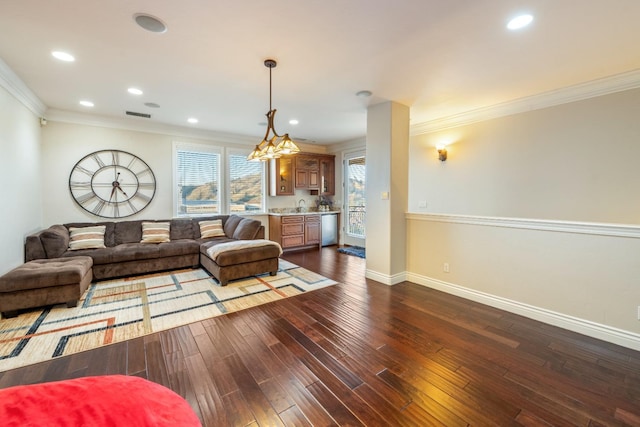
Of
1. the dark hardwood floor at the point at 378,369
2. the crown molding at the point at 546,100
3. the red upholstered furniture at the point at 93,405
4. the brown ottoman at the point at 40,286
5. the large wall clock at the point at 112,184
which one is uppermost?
the crown molding at the point at 546,100

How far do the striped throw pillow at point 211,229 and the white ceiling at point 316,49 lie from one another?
2.37m

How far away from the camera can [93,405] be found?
92 centimetres

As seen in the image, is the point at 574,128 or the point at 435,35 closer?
the point at 435,35

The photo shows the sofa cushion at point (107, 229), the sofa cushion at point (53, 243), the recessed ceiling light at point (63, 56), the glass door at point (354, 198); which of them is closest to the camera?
the recessed ceiling light at point (63, 56)

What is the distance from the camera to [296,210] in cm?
710

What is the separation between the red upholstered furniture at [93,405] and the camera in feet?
2.75

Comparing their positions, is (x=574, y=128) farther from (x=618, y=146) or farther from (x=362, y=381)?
(x=362, y=381)

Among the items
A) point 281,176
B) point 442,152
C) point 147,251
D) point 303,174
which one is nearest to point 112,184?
point 147,251

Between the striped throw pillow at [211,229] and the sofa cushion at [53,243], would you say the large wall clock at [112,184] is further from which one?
the striped throw pillow at [211,229]

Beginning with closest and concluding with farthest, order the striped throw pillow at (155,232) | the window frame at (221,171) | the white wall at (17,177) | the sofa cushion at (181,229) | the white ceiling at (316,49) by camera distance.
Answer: the white ceiling at (316,49), the white wall at (17,177), the striped throw pillow at (155,232), the sofa cushion at (181,229), the window frame at (221,171)

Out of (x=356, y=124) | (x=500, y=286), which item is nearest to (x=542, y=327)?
(x=500, y=286)

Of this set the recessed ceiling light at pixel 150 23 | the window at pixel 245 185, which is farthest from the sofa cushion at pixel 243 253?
the recessed ceiling light at pixel 150 23

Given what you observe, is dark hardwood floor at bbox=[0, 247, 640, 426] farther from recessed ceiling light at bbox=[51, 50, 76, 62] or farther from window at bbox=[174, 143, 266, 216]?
window at bbox=[174, 143, 266, 216]

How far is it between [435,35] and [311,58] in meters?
1.19
